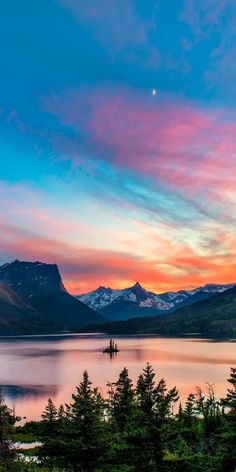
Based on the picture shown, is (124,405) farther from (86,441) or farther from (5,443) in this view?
(5,443)

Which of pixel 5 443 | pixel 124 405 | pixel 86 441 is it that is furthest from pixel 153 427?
pixel 124 405

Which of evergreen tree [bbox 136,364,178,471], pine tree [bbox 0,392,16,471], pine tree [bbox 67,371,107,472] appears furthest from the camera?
evergreen tree [bbox 136,364,178,471]

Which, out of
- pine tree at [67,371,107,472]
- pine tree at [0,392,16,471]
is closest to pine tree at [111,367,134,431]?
pine tree at [67,371,107,472]

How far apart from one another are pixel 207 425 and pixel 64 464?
4630 cm

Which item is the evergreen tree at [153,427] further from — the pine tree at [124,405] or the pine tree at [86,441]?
the pine tree at [124,405]

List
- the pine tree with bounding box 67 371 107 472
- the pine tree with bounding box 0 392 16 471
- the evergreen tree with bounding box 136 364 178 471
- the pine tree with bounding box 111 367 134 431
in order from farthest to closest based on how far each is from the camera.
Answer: the pine tree with bounding box 111 367 134 431, the evergreen tree with bounding box 136 364 178 471, the pine tree with bounding box 67 371 107 472, the pine tree with bounding box 0 392 16 471

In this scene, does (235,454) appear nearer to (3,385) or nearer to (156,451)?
(156,451)

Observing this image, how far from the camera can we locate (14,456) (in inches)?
1407

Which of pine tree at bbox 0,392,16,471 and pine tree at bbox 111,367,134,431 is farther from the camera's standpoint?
pine tree at bbox 111,367,134,431

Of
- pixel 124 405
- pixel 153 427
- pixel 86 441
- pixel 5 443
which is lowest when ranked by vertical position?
pixel 124 405

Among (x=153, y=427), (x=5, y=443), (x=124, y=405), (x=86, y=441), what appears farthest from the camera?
(x=124, y=405)

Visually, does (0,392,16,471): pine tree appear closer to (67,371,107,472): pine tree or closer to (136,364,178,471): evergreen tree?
(67,371,107,472): pine tree

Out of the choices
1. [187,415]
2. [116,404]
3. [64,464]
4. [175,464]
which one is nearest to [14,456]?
[64,464]

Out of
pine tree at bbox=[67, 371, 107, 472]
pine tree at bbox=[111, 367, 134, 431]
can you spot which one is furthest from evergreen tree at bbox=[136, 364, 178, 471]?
pine tree at bbox=[111, 367, 134, 431]
